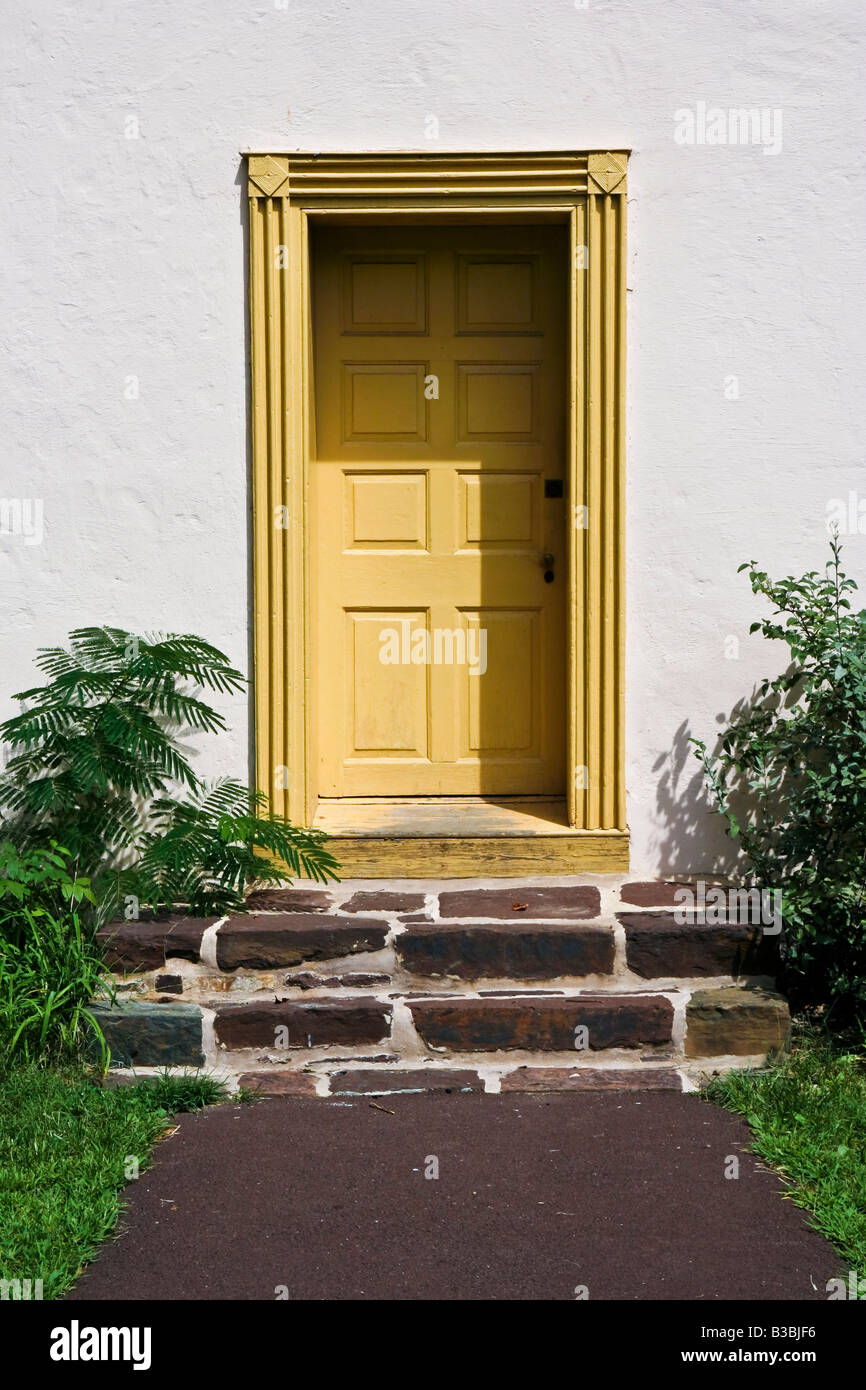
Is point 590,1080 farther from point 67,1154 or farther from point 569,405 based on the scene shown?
point 569,405

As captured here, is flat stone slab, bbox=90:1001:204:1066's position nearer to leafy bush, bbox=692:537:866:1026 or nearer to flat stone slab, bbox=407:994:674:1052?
flat stone slab, bbox=407:994:674:1052

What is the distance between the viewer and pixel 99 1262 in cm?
317

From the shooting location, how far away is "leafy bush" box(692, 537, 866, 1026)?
14.9ft

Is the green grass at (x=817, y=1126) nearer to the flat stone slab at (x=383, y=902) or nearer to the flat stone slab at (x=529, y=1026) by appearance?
the flat stone slab at (x=529, y=1026)

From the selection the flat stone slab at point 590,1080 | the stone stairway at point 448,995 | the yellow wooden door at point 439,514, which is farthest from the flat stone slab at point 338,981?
the yellow wooden door at point 439,514

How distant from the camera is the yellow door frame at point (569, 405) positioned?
5027 millimetres

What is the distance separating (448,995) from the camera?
14.6ft

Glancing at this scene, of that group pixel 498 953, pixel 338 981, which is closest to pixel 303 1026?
pixel 338 981

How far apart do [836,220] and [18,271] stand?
3.20 m

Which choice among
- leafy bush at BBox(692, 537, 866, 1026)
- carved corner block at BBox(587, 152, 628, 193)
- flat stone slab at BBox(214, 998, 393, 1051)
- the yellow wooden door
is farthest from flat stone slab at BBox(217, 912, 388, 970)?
carved corner block at BBox(587, 152, 628, 193)

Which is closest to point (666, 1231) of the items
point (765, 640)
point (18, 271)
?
point (765, 640)

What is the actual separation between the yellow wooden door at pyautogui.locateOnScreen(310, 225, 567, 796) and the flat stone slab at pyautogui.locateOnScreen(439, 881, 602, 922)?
727mm

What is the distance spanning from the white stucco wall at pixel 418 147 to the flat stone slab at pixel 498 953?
891mm
